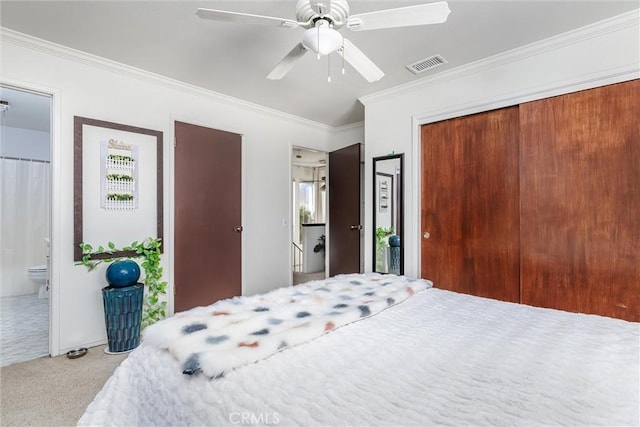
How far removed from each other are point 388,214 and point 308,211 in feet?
13.1

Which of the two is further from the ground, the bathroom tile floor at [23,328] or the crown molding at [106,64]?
the crown molding at [106,64]

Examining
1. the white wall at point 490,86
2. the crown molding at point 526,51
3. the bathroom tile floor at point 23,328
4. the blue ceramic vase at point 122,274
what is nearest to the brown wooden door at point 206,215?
the blue ceramic vase at point 122,274

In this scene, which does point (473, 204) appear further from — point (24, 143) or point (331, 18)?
point (24, 143)

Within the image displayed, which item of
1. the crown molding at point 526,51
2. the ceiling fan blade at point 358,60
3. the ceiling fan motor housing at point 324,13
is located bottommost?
the ceiling fan blade at point 358,60

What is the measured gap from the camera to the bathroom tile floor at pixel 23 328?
2.57 meters

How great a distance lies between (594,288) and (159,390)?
2.77 meters

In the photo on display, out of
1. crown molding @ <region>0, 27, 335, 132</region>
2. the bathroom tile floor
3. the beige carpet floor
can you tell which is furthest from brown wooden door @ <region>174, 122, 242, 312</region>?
the bathroom tile floor

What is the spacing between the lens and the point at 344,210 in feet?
14.2

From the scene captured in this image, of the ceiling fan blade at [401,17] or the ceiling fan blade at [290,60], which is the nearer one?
the ceiling fan blade at [401,17]

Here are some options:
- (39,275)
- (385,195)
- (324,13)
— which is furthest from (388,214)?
(39,275)

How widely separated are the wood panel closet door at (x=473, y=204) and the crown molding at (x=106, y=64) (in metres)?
2.19

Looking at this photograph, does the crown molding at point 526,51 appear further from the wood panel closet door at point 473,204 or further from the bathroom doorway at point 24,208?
the bathroom doorway at point 24,208

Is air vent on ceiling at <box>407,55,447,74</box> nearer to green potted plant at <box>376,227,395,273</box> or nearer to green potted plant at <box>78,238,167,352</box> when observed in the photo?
green potted plant at <box>376,227,395,273</box>

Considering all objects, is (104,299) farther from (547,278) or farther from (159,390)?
(547,278)
